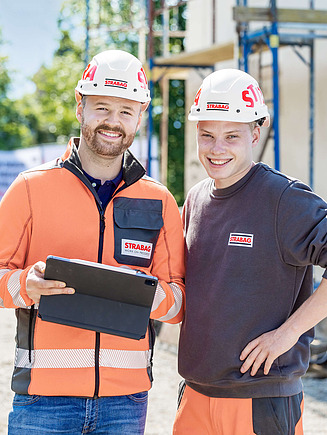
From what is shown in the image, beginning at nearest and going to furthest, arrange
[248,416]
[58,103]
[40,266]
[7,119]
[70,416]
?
1. [40,266]
2. [70,416]
3. [248,416]
4. [7,119]
5. [58,103]

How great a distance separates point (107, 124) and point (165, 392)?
3998 millimetres

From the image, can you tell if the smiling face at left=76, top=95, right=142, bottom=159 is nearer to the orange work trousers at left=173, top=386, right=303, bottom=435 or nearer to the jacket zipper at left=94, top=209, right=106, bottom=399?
the jacket zipper at left=94, top=209, right=106, bottom=399

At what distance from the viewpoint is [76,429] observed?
2.59m

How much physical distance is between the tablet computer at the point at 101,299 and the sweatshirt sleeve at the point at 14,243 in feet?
0.46

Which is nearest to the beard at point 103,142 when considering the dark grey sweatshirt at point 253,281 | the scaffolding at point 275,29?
the dark grey sweatshirt at point 253,281

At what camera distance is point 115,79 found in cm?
279

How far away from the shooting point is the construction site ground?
5.36m

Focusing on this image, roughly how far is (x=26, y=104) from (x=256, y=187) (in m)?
33.3

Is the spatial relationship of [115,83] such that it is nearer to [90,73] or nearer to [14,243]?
[90,73]

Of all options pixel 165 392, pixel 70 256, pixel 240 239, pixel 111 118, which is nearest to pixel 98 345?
pixel 70 256

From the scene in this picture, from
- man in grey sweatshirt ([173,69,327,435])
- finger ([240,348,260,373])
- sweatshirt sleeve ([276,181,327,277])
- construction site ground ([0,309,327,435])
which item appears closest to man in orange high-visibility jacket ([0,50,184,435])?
man in grey sweatshirt ([173,69,327,435])

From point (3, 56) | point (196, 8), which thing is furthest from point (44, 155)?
point (3, 56)

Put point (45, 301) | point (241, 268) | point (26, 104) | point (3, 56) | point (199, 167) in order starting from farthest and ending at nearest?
point (26, 104)
point (3, 56)
point (199, 167)
point (241, 268)
point (45, 301)

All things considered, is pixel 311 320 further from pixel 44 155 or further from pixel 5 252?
Answer: pixel 44 155
